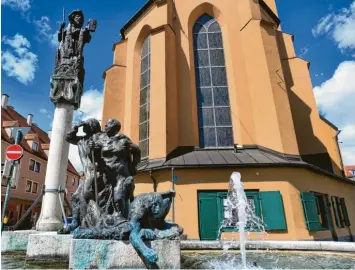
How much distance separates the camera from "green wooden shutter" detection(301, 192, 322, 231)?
10102mm

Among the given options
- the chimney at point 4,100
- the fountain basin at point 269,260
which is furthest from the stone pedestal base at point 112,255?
the chimney at point 4,100

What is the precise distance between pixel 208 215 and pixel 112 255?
7.62m

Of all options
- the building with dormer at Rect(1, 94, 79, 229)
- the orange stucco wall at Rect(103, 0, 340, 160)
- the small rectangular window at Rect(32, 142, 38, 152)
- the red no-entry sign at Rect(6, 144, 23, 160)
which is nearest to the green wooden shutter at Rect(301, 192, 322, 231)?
the orange stucco wall at Rect(103, 0, 340, 160)

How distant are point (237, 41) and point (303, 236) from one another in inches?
421

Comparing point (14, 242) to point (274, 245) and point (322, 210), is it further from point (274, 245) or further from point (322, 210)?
point (322, 210)

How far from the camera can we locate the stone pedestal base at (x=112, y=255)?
10.0ft

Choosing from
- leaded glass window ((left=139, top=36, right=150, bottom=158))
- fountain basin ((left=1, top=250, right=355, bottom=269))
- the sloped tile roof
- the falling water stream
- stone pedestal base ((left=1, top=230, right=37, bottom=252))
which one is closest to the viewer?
fountain basin ((left=1, top=250, right=355, bottom=269))

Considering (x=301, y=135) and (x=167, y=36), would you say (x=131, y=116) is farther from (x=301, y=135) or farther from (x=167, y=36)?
(x=301, y=135)

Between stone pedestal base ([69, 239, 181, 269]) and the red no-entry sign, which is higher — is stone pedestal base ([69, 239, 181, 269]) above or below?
below

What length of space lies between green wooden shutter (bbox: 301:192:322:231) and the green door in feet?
11.9

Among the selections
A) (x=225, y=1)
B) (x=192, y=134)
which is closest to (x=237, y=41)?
(x=225, y=1)

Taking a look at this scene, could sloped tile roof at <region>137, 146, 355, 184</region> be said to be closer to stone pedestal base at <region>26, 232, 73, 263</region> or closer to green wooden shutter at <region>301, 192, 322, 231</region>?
green wooden shutter at <region>301, 192, 322, 231</region>

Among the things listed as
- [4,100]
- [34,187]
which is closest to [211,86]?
[34,187]

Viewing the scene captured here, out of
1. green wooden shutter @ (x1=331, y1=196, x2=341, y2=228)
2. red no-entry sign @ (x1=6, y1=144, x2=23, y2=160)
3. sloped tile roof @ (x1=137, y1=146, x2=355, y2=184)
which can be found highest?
sloped tile roof @ (x1=137, y1=146, x2=355, y2=184)
